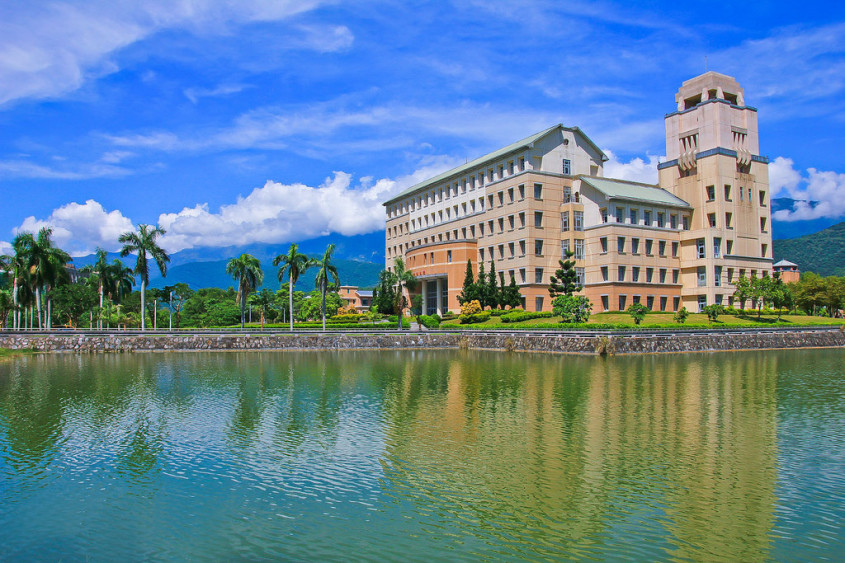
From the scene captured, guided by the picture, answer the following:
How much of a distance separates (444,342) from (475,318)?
54.1ft

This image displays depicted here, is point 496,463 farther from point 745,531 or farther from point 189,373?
point 189,373

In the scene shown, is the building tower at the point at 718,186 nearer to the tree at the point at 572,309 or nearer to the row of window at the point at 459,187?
the row of window at the point at 459,187

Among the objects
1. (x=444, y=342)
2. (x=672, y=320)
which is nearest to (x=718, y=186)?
(x=672, y=320)

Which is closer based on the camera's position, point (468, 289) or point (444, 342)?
point (444, 342)

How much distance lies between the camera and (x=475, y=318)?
72.9 metres

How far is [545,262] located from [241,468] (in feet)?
230

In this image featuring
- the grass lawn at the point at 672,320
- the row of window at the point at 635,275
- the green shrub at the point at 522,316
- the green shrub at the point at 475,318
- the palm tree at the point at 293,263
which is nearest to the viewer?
the grass lawn at the point at 672,320

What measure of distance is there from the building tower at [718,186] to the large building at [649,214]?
14cm

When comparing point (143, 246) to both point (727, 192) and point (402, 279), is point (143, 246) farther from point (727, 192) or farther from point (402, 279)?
point (727, 192)

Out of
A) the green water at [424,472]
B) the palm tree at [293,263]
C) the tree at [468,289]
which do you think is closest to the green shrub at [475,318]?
the tree at [468,289]

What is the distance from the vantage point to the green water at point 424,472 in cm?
1032

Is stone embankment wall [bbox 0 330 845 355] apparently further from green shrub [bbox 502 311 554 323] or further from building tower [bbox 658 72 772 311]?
building tower [bbox 658 72 772 311]

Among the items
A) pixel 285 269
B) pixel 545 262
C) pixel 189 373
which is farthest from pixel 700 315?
pixel 189 373

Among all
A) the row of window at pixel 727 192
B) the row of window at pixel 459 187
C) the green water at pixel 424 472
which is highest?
the row of window at pixel 459 187
